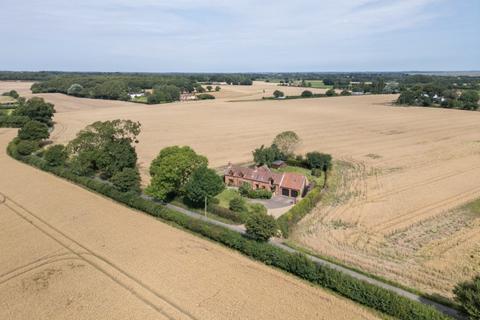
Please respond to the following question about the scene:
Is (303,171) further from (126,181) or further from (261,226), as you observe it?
(126,181)

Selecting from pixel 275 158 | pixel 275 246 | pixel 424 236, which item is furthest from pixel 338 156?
pixel 275 246

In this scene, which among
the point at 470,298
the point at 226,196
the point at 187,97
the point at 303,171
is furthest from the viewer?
the point at 187,97

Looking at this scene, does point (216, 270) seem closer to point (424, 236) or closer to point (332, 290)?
point (332, 290)

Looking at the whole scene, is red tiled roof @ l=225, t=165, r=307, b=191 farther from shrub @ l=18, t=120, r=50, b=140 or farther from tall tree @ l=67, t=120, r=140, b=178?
shrub @ l=18, t=120, r=50, b=140

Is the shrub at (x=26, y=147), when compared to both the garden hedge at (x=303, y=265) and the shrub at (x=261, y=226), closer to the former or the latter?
the garden hedge at (x=303, y=265)

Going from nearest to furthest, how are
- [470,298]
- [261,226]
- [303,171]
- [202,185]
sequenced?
[470,298], [261,226], [202,185], [303,171]

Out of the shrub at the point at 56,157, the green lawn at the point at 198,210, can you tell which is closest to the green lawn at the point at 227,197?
the green lawn at the point at 198,210

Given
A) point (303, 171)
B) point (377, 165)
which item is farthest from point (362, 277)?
point (377, 165)

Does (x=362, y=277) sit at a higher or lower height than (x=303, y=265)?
lower
